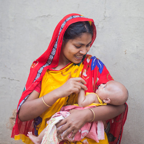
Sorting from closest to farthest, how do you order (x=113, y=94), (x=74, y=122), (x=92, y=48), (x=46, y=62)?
(x=74, y=122) < (x=113, y=94) < (x=46, y=62) < (x=92, y=48)

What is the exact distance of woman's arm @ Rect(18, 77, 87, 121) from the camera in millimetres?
1496

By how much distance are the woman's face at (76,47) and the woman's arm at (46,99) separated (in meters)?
0.28

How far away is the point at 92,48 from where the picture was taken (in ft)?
8.03

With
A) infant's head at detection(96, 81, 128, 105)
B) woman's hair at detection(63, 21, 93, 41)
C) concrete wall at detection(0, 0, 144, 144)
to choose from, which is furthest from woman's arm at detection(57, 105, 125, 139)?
concrete wall at detection(0, 0, 144, 144)

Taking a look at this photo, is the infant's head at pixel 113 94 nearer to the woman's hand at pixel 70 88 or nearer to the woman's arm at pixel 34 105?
the woman's hand at pixel 70 88

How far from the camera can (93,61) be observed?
188 cm

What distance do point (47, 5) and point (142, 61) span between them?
1658mm

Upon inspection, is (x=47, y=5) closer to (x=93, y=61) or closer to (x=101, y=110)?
(x=93, y=61)

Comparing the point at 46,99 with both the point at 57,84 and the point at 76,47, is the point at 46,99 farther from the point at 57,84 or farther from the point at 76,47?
Answer: the point at 76,47

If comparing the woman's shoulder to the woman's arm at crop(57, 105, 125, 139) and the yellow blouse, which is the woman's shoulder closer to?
the yellow blouse

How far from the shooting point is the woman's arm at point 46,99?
4.91 ft

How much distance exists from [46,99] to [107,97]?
23.0 inches

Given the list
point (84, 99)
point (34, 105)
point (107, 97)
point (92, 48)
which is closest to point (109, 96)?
point (107, 97)

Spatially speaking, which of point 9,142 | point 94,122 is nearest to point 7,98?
point 9,142
